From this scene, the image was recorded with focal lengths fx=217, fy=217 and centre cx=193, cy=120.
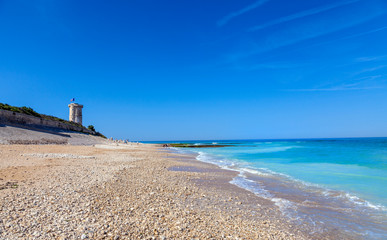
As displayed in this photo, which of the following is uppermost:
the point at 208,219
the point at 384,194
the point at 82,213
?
the point at 82,213

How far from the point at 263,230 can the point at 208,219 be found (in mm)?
1350

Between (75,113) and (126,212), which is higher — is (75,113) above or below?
above

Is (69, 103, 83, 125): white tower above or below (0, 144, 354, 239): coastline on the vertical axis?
above

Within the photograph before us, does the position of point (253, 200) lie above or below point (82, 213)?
below

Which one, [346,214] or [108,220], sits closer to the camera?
[108,220]

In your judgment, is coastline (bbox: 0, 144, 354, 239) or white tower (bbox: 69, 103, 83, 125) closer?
coastline (bbox: 0, 144, 354, 239)

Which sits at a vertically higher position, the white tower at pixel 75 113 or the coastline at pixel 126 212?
the white tower at pixel 75 113

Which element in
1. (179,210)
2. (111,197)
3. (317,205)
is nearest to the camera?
(179,210)

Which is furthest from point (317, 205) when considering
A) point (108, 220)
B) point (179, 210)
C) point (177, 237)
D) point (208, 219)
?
point (108, 220)

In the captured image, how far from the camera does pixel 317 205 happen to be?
783cm

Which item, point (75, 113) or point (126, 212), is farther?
point (75, 113)

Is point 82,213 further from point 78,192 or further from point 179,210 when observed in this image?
point 179,210

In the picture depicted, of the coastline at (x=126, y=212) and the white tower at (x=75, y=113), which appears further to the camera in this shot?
the white tower at (x=75, y=113)

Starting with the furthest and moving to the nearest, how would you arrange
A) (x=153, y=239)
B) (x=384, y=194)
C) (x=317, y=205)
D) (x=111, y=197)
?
1. (x=384, y=194)
2. (x=317, y=205)
3. (x=111, y=197)
4. (x=153, y=239)
